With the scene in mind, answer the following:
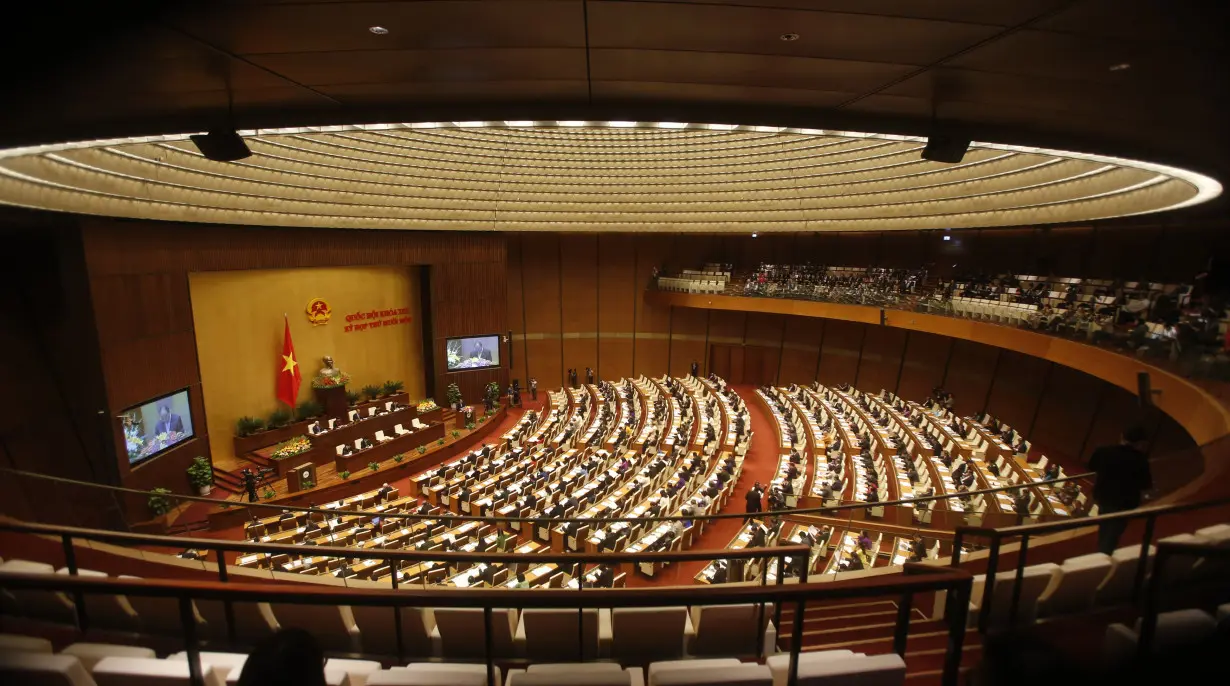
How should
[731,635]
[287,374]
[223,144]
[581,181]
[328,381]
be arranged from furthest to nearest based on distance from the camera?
[328,381]
[287,374]
[581,181]
[223,144]
[731,635]

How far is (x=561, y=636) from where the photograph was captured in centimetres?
302

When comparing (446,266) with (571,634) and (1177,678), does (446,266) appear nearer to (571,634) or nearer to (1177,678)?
(571,634)

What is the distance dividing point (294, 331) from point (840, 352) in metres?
18.8

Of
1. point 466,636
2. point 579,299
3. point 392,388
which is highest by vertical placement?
point 466,636

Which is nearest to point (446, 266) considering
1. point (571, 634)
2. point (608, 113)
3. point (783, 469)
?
point (783, 469)

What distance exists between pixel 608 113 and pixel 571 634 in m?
3.60

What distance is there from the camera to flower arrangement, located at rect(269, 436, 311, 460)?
13.4 metres

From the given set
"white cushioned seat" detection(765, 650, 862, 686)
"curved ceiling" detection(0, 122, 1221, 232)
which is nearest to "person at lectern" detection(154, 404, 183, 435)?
"curved ceiling" detection(0, 122, 1221, 232)

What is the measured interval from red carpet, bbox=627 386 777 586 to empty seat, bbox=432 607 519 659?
2.28 m

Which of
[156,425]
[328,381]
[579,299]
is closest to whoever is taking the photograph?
[156,425]

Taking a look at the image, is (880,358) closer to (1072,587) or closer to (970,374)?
(970,374)

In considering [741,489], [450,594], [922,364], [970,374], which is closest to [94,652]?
[450,594]

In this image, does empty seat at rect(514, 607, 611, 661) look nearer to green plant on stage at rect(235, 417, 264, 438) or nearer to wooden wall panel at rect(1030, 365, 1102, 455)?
green plant on stage at rect(235, 417, 264, 438)

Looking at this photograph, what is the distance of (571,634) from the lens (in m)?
3.01
